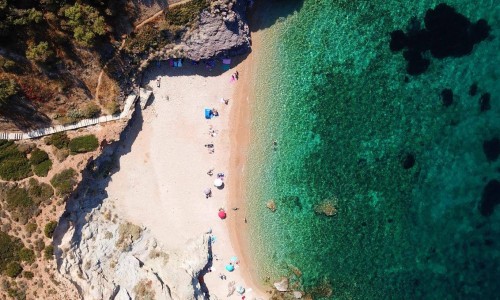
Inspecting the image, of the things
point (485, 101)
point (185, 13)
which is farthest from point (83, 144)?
point (485, 101)

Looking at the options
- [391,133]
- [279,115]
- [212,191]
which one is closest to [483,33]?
[391,133]

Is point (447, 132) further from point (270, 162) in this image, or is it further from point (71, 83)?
point (71, 83)

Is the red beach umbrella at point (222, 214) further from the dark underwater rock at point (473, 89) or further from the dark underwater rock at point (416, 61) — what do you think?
the dark underwater rock at point (473, 89)

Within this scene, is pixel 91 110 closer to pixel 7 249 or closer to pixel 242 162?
pixel 7 249

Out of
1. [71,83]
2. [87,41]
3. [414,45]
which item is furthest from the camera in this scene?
[414,45]

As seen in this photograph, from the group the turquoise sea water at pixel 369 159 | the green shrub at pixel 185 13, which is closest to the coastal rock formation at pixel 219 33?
the green shrub at pixel 185 13

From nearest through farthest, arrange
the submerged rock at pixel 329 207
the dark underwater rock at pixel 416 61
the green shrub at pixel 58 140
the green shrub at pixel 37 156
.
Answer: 1. the green shrub at pixel 37 156
2. the green shrub at pixel 58 140
3. the dark underwater rock at pixel 416 61
4. the submerged rock at pixel 329 207
